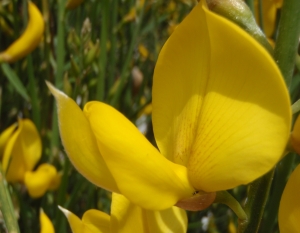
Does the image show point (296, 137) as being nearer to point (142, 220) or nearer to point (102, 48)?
point (142, 220)

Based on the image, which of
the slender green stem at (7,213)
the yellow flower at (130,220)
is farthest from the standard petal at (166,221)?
the slender green stem at (7,213)

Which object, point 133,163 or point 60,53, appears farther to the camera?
point 60,53

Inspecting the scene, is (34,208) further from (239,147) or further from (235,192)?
(239,147)

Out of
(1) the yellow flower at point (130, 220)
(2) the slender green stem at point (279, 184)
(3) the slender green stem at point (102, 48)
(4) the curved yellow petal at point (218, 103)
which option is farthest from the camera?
(3) the slender green stem at point (102, 48)

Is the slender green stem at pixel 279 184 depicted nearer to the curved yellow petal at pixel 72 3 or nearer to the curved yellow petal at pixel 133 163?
the curved yellow petal at pixel 133 163

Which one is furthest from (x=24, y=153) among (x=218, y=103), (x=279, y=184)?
(x=218, y=103)

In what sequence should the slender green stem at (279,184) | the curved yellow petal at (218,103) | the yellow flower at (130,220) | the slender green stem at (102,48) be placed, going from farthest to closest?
1. the slender green stem at (102,48)
2. the slender green stem at (279,184)
3. the yellow flower at (130,220)
4. the curved yellow petal at (218,103)

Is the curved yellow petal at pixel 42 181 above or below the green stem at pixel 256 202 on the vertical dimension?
below
